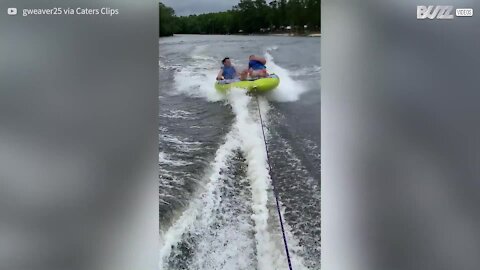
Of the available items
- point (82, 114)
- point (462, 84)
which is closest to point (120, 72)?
point (82, 114)

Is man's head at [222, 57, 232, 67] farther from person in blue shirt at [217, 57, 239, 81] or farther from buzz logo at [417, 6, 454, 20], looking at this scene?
buzz logo at [417, 6, 454, 20]

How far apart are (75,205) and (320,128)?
3.36 ft

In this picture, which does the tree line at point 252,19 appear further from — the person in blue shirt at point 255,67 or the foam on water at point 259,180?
the foam on water at point 259,180

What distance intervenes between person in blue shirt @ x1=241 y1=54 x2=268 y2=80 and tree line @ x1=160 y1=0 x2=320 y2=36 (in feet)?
0.37

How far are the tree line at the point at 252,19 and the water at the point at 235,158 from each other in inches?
1.5

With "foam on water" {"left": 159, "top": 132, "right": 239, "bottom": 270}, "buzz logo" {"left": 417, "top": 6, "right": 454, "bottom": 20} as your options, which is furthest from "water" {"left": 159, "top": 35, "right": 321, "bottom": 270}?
"buzz logo" {"left": 417, "top": 6, "right": 454, "bottom": 20}

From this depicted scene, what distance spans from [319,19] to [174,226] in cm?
101

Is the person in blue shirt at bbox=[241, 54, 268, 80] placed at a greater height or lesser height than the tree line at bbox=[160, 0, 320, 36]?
lesser

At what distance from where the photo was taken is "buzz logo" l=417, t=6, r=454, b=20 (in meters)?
1.87

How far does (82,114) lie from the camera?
1.86 m

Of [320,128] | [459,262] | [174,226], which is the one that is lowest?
[459,262]

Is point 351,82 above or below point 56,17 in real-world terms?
below

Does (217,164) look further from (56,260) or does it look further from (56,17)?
(56,17)

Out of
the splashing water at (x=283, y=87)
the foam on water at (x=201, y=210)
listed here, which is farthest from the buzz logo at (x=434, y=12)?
the foam on water at (x=201, y=210)
